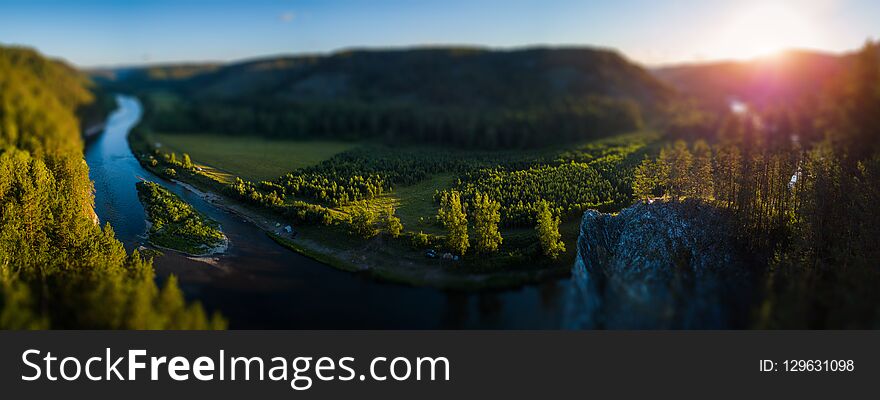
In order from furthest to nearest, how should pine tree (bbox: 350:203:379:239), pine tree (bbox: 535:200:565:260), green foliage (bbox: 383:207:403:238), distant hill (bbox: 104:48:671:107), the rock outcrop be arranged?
distant hill (bbox: 104:48:671:107) < pine tree (bbox: 350:203:379:239) < green foliage (bbox: 383:207:403:238) < pine tree (bbox: 535:200:565:260) < the rock outcrop

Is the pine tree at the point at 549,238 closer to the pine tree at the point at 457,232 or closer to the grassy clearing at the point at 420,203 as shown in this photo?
A: the pine tree at the point at 457,232

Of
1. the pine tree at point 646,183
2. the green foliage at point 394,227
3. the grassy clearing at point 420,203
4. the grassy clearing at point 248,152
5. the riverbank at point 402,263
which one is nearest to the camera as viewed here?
the riverbank at point 402,263

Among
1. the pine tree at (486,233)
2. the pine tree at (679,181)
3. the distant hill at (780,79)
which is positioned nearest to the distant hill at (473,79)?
the distant hill at (780,79)

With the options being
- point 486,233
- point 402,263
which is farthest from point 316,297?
point 486,233

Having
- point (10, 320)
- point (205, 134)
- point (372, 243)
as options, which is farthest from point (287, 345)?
point (205, 134)

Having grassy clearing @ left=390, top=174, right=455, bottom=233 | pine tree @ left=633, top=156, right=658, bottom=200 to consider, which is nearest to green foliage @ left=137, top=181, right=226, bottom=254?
grassy clearing @ left=390, top=174, right=455, bottom=233

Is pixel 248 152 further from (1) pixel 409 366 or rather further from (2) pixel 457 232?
(1) pixel 409 366

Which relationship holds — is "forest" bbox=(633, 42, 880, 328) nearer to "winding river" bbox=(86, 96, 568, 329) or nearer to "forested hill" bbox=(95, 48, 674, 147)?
"winding river" bbox=(86, 96, 568, 329)

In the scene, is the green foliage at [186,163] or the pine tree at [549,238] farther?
the green foliage at [186,163]
